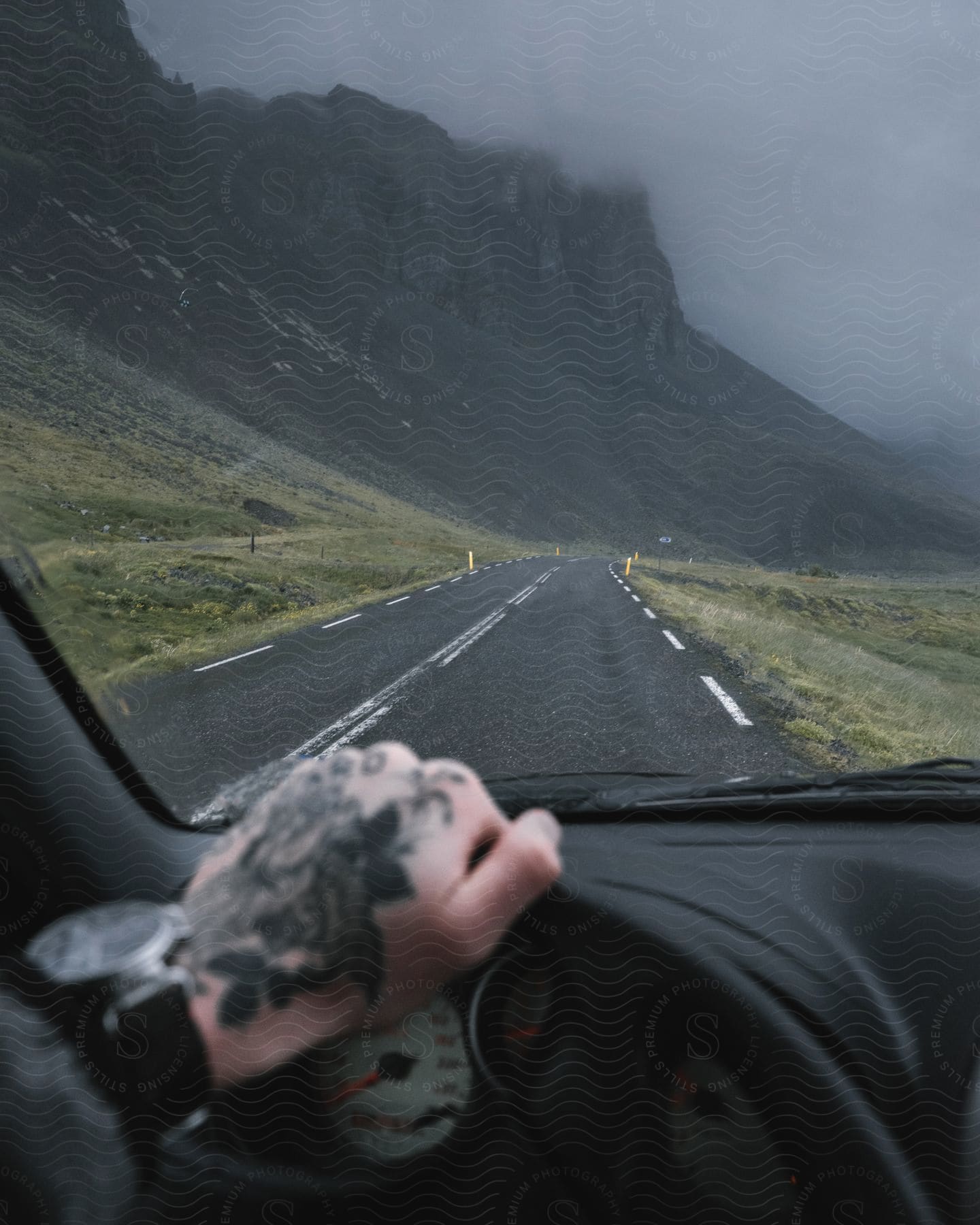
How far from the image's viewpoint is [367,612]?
3.67 metres

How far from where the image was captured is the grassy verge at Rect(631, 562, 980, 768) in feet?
7.14

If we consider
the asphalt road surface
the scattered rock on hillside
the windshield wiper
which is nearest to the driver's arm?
the windshield wiper

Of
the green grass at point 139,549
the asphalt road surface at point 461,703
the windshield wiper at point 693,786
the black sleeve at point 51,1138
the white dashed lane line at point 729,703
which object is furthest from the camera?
the white dashed lane line at point 729,703

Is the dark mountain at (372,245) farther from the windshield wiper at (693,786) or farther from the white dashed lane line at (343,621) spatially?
the white dashed lane line at (343,621)

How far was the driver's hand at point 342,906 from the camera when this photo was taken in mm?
705

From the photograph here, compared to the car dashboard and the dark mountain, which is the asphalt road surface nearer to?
the car dashboard

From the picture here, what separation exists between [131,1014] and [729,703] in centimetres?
245

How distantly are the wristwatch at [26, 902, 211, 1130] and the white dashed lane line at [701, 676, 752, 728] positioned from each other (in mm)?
2146

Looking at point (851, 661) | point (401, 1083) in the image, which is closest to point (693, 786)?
point (401, 1083)

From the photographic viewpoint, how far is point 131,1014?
722mm

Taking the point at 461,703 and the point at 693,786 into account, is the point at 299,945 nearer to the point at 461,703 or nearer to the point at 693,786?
the point at 693,786

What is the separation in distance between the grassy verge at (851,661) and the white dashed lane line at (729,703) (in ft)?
0.50

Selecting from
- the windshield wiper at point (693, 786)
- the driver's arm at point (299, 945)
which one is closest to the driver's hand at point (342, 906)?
the driver's arm at point (299, 945)

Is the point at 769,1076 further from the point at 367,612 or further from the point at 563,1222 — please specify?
the point at 367,612
